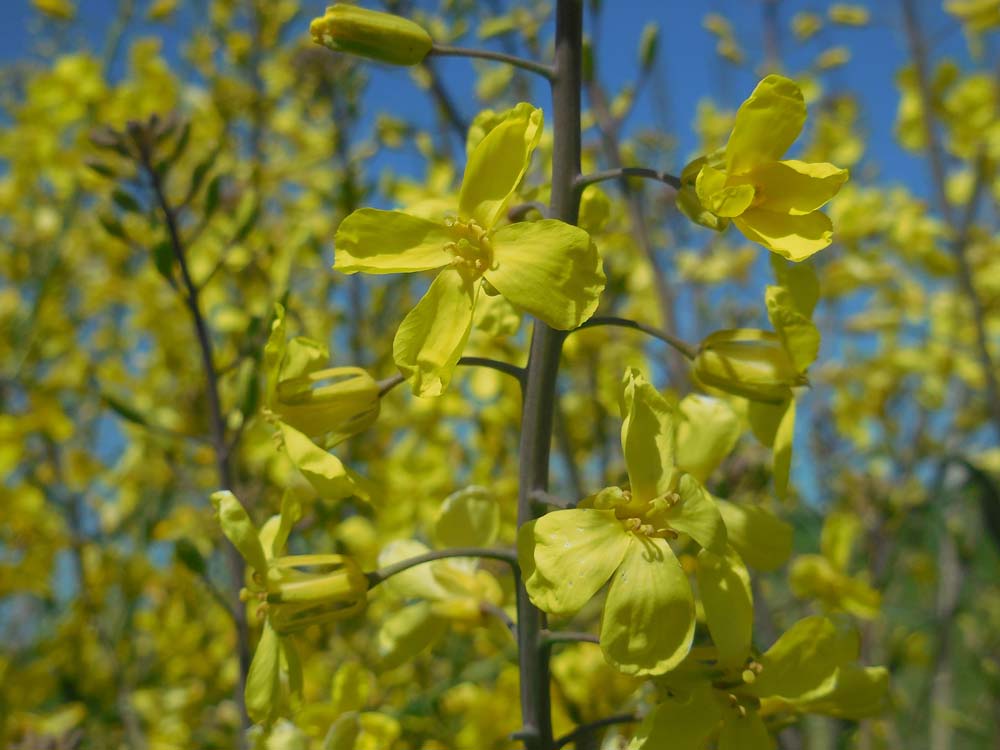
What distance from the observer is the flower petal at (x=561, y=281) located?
86cm

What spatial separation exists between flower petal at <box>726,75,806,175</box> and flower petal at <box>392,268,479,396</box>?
0.31 m

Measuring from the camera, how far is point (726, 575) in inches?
35.3

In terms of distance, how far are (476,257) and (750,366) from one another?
0.35 meters

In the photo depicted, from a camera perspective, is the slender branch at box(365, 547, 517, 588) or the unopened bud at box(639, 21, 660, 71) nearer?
the slender branch at box(365, 547, 517, 588)

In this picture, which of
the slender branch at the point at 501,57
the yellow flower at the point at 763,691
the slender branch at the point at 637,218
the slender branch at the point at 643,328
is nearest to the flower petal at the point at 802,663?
the yellow flower at the point at 763,691

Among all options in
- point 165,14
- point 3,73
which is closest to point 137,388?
point 165,14

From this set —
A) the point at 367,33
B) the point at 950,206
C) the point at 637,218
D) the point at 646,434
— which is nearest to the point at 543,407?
the point at 646,434

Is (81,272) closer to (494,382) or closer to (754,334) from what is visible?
(494,382)

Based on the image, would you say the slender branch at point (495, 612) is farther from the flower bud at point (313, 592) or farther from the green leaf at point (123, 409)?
the green leaf at point (123, 409)

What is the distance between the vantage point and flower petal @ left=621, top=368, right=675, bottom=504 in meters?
0.88

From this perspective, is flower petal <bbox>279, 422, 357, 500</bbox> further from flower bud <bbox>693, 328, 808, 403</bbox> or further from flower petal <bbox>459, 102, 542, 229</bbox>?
flower bud <bbox>693, 328, 808, 403</bbox>

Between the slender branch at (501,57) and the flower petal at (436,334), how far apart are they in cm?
27

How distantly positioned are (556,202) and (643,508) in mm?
340

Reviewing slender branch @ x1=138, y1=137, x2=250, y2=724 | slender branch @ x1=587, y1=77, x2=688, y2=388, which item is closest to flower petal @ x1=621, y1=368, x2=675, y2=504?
slender branch @ x1=138, y1=137, x2=250, y2=724
